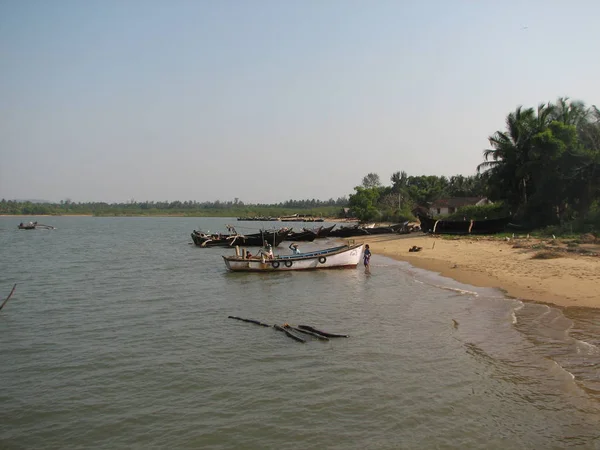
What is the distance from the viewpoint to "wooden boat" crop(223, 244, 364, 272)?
25.0m

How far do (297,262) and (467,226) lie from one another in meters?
19.3

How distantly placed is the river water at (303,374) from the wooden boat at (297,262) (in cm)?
674

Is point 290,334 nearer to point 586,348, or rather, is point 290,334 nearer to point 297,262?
point 586,348

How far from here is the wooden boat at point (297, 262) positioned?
25047 millimetres

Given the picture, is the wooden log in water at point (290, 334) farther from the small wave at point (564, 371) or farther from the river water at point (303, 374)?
the small wave at point (564, 371)

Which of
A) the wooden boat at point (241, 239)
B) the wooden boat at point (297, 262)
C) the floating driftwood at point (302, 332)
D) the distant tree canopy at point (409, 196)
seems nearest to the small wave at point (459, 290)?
the floating driftwood at point (302, 332)

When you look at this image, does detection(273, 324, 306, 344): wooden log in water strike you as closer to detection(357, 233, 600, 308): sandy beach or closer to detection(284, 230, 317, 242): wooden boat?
detection(357, 233, 600, 308): sandy beach

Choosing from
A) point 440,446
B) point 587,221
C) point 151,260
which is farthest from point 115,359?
point 587,221

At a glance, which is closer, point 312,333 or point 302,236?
point 312,333

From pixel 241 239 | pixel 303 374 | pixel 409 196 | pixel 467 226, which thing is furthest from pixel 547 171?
pixel 409 196

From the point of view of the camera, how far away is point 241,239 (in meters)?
40.9

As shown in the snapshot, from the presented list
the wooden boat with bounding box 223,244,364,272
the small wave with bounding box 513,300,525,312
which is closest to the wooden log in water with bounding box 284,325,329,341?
the small wave with bounding box 513,300,525,312

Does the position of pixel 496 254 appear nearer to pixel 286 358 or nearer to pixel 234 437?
pixel 286 358

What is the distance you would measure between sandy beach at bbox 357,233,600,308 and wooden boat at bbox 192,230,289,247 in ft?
37.4
